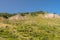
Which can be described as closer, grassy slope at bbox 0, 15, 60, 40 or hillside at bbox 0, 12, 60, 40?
grassy slope at bbox 0, 15, 60, 40

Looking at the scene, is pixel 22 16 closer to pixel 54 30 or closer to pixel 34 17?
pixel 34 17

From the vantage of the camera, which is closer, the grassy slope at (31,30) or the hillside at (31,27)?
the grassy slope at (31,30)

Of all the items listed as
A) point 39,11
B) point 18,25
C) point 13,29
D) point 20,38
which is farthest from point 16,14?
point 20,38

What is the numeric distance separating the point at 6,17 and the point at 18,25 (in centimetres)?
612

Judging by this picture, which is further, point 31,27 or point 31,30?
point 31,27

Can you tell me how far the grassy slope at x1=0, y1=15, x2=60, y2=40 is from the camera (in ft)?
97.0

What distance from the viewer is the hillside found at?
97.7 feet

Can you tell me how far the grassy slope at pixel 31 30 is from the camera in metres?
29.6

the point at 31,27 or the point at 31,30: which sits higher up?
the point at 31,27

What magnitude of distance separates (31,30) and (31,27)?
4.19 ft

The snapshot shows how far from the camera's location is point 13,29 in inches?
1254

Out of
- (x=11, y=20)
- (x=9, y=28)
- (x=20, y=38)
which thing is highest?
(x=11, y=20)

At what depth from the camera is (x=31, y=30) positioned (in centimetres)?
3195

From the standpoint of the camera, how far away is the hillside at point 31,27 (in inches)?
1172
